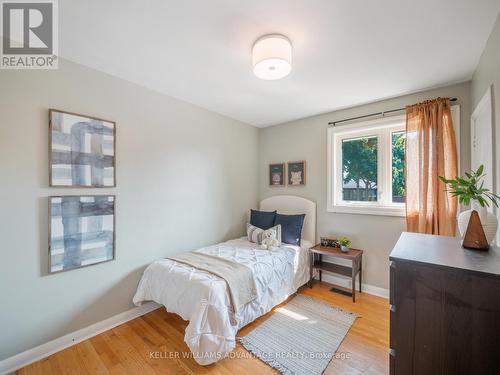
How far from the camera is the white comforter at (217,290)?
1708 mm

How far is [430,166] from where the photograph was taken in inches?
92.3

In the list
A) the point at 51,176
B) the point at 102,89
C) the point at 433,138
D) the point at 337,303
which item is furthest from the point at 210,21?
the point at 337,303

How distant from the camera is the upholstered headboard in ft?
10.8

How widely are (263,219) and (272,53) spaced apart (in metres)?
2.27

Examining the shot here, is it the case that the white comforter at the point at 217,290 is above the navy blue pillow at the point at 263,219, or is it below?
below

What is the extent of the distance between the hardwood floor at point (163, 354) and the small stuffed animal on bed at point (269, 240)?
819mm

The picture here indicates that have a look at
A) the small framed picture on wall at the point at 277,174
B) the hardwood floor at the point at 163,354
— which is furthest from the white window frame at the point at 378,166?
the hardwood floor at the point at 163,354

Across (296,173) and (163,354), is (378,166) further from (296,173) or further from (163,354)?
(163,354)

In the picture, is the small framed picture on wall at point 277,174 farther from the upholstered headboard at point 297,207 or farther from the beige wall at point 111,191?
the beige wall at point 111,191

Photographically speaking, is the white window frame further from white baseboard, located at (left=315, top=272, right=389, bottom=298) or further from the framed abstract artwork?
the framed abstract artwork

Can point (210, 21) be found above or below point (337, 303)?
above

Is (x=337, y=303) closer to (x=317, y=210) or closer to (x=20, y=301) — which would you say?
(x=317, y=210)

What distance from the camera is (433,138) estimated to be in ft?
7.64

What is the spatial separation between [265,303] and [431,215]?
1.96m
